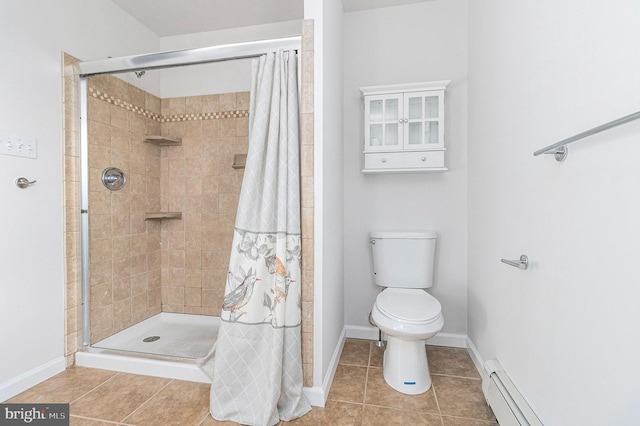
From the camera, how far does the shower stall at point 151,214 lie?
6.33 feet

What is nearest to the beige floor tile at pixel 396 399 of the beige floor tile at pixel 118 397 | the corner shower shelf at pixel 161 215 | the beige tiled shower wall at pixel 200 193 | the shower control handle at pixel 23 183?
the beige floor tile at pixel 118 397

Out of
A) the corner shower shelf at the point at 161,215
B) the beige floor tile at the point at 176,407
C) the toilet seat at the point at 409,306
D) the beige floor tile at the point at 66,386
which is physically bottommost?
the beige floor tile at the point at 176,407

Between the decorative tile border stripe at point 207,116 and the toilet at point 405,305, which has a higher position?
the decorative tile border stripe at point 207,116

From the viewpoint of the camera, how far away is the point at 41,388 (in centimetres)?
165

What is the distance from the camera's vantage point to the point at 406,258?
6.92ft

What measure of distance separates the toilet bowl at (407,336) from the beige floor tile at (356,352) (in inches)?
9.4

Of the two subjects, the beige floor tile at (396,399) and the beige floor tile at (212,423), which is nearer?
the beige floor tile at (212,423)

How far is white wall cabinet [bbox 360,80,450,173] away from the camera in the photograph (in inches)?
81.8

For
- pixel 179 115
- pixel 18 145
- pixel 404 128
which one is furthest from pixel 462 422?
pixel 179 115

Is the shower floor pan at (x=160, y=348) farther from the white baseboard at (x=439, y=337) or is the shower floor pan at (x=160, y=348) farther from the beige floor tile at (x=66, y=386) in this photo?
the white baseboard at (x=439, y=337)

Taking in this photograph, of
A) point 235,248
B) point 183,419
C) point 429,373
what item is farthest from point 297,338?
point 429,373

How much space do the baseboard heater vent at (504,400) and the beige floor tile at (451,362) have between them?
28cm

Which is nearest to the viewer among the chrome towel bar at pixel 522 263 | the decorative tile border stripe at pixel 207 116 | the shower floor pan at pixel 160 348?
the chrome towel bar at pixel 522 263

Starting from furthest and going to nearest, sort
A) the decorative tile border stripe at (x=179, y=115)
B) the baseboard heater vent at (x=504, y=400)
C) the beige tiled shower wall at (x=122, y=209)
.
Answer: the decorative tile border stripe at (x=179, y=115) < the beige tiled shower wall at (x=122, y=209) < the baseboard heater vent at (x=504, y=400)
